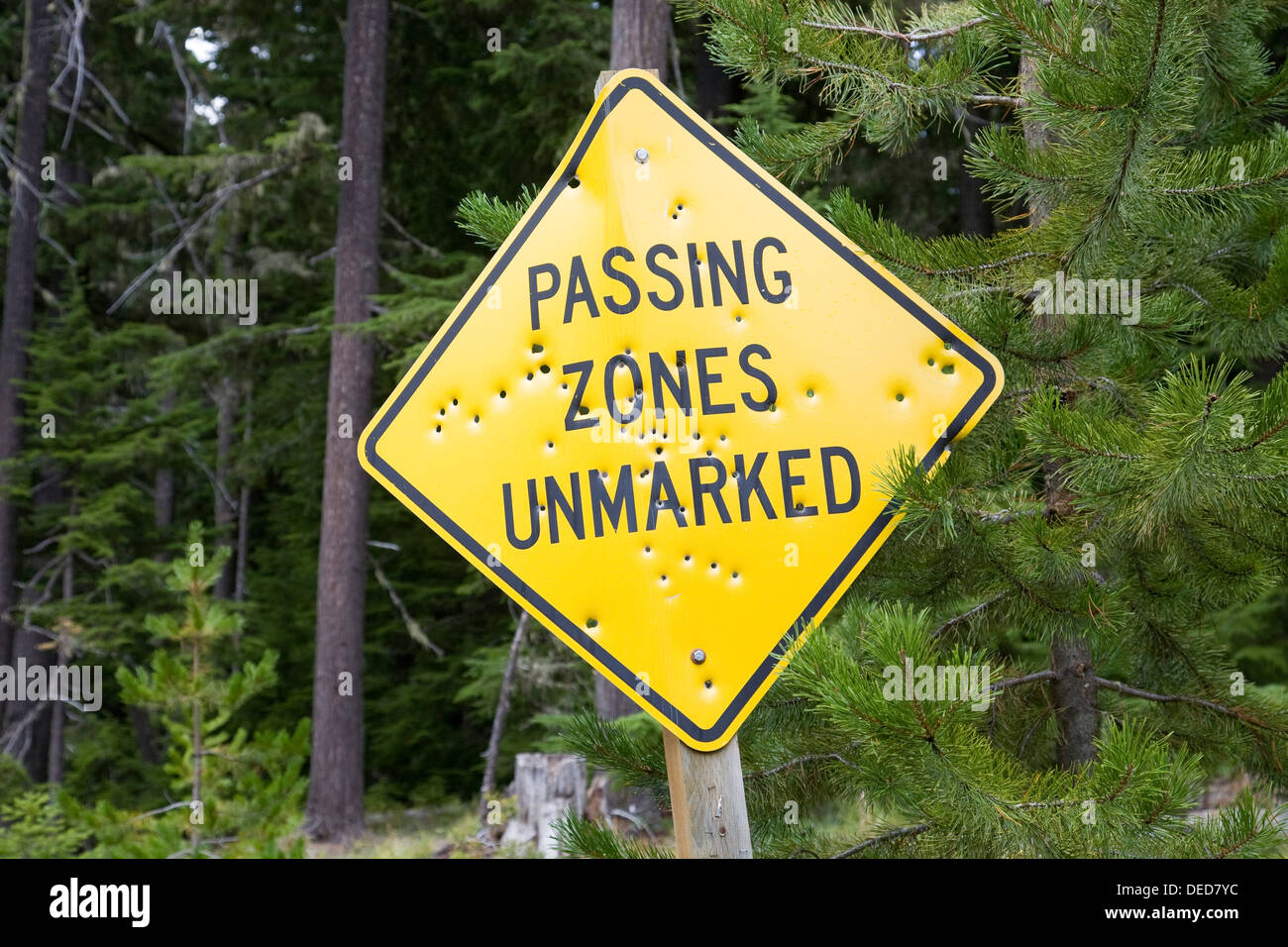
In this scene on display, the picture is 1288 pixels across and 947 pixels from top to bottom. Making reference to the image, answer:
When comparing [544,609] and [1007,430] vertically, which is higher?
[1007,430]

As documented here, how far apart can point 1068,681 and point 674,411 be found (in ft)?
6.02

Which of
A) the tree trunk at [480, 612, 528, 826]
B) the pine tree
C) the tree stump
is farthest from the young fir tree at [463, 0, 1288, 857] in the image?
the tree trunk at [480, 612, 528, 826]

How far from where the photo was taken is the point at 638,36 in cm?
982

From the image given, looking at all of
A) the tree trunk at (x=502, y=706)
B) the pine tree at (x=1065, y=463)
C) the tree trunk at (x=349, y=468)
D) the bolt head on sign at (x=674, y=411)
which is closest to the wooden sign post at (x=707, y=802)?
the bolt head on sign at (x=674, y=411)

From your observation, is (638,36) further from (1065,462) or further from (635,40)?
(1065,462)

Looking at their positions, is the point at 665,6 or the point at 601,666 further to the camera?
the point at 665,6

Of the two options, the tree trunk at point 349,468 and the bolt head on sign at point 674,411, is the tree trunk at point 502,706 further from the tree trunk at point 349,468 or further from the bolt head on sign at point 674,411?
the bolt head on sign at point 674,411

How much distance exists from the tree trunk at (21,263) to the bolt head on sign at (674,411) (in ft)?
53.2

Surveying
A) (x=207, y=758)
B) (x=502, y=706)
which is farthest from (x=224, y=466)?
(x=207, y=758)

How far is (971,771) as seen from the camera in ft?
7.18

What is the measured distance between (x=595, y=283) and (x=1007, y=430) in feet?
4.40

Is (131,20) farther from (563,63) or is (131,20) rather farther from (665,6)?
(665,6)

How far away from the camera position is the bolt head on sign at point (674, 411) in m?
2.21
